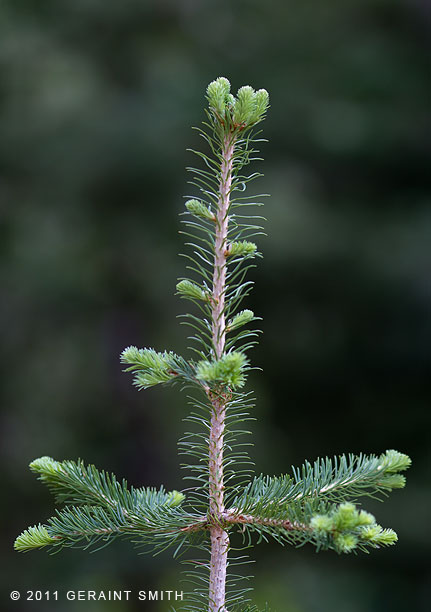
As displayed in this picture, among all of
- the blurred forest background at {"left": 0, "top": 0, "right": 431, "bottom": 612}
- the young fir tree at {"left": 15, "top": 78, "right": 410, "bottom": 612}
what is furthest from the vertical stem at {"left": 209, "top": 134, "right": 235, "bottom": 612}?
the blurred forest background at {"left": 0, "top": 0, "right": 431, "bottom": 612}

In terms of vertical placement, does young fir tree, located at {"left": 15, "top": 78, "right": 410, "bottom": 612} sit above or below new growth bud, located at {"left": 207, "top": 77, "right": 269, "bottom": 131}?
below

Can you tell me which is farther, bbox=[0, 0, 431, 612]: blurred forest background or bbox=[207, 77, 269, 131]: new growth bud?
Answer: bbox=[0, 0, 431, 612]: blurred forest background

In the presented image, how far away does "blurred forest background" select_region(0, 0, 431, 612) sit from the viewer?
20.0 ft

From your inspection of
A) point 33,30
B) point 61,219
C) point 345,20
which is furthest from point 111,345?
point 345,20

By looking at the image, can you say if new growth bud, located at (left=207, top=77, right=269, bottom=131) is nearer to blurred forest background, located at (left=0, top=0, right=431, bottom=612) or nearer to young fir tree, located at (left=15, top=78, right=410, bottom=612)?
young fir tree, located at (left=15, top=78, right=410, bottom=612)

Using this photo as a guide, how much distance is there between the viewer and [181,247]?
6.01 metres

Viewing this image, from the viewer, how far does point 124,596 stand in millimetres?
4984

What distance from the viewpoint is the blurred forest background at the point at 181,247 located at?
609 centimetres

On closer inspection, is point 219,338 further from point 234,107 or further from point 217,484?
point 234,107

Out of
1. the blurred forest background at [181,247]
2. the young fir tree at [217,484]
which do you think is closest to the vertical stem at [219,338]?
the young fir tree at [217,484]

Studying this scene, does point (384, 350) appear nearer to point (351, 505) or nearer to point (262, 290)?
point (262, 290)

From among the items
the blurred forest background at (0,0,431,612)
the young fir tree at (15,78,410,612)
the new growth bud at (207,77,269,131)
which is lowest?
the young fir tree at (15,78,410,612)

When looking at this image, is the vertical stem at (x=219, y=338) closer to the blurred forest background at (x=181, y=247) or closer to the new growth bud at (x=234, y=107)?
the new growth bud at (x=234, y=107)

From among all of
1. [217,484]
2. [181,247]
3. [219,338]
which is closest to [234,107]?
[219,338]
